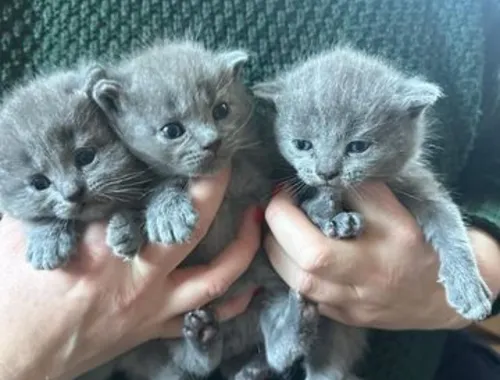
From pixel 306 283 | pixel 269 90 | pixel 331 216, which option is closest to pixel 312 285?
pixel 306 283

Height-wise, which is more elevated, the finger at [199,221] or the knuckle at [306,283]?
the finger at [199,221]

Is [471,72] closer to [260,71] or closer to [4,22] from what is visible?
[260,71]

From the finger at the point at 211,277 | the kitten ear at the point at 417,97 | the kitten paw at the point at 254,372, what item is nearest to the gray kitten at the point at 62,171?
the finger at the point at 211,277

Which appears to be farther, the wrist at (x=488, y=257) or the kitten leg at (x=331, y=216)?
the wrist at (x=488, y=257)

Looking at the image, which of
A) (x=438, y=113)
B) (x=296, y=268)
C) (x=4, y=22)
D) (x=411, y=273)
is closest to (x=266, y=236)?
(x=296, y=268)

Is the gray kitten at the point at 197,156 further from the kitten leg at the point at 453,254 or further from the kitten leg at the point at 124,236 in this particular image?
the kitten leg at the point at 453,254

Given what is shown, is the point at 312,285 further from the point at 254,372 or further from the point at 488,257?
the point at 488,257

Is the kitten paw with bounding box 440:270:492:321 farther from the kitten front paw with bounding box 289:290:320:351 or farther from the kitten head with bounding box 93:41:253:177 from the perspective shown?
the kitten head with bounding box 93:41:253:177
